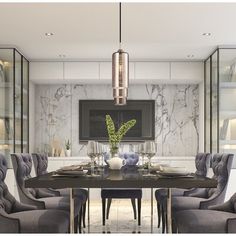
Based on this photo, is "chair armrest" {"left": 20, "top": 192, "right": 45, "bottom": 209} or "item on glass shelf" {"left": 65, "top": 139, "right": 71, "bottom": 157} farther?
"item on glass shelf" {"left": 65, "top": 139, "right": 71, "bottom": 157}

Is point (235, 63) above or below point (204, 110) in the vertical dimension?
above

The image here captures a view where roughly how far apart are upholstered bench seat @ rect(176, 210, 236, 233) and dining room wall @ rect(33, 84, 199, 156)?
4701mm

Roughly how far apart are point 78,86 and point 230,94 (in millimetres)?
2774

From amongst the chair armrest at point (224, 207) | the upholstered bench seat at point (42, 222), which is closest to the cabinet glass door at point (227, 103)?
the chair armrest at point (224, 207)

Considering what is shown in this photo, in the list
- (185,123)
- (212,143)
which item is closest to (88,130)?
(185,123)

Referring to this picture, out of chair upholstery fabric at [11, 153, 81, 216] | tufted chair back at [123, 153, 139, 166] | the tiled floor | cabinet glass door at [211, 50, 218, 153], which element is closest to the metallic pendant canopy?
chair upholstery fabric at [11, 153, 81, 216]

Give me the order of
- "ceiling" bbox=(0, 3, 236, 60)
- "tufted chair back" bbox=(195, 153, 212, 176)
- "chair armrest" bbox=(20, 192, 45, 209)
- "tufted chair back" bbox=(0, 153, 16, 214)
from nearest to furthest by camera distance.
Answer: "tufted chair back" bbox=(0, 153, 16, 214), "chair armrest" bbox=(20, 192, 45, 209), "tufted chair back" bbox=(195, 153, 212, 176), "ceiling" bbox=(0, 3, 236, 60)

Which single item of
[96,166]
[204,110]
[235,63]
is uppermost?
[235,63]

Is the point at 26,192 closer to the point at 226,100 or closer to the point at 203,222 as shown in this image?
the point at 203,222

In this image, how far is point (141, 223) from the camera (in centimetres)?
481

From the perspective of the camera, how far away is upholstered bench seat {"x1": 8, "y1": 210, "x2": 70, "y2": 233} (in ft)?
8.03

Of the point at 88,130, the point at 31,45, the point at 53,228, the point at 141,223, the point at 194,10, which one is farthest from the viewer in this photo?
the point at 88,130

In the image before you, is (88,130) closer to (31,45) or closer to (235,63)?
(31,45)

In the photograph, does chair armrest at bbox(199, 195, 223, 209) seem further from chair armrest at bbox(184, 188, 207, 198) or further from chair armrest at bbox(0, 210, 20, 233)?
chair armrest at bbox(0, 210, 20, 233)
